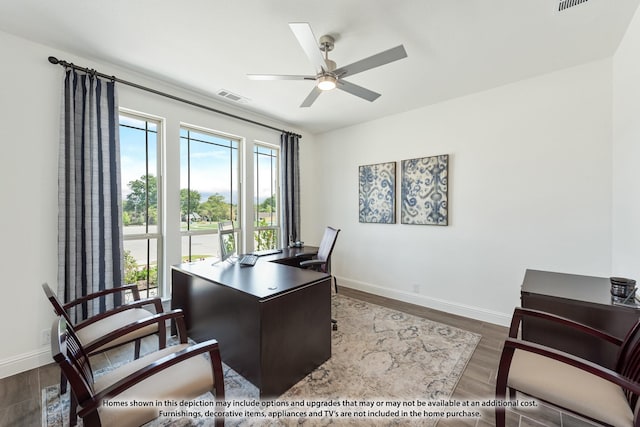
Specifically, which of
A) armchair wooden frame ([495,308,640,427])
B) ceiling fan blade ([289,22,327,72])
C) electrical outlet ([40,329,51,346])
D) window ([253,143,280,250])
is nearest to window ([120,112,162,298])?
electrical outlet ([40,329,51,346])

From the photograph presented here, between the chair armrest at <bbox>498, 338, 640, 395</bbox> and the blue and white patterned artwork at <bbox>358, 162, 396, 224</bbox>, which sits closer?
the chair armrest at <bbox>498, 338, 640, 395</bbox>

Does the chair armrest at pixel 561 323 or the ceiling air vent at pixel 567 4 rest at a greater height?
the ceiling air vent at pixel 567 4

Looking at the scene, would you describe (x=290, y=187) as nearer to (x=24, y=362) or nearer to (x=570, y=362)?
(x=24, y=362)

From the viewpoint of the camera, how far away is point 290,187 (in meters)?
4.38

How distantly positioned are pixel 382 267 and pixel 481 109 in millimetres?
2548

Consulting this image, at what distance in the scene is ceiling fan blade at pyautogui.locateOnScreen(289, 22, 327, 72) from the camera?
1592 millimetres

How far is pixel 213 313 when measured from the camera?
2.17 metres

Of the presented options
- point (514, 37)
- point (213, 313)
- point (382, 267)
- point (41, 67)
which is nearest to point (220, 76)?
point (41, 67)

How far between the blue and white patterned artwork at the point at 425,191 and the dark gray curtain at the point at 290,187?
1.81 metres

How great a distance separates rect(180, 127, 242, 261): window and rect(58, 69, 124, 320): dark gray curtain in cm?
77

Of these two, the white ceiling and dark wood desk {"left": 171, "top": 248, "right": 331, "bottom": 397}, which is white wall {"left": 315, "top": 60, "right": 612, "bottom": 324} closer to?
the white ceiling

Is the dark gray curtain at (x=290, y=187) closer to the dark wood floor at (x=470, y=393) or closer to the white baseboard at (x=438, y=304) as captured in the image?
the white baseboard at (x=438, y=304)

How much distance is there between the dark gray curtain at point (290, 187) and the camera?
4.32 metres

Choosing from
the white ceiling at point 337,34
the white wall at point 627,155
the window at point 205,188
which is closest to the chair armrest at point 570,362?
the white wall at point 627,155
